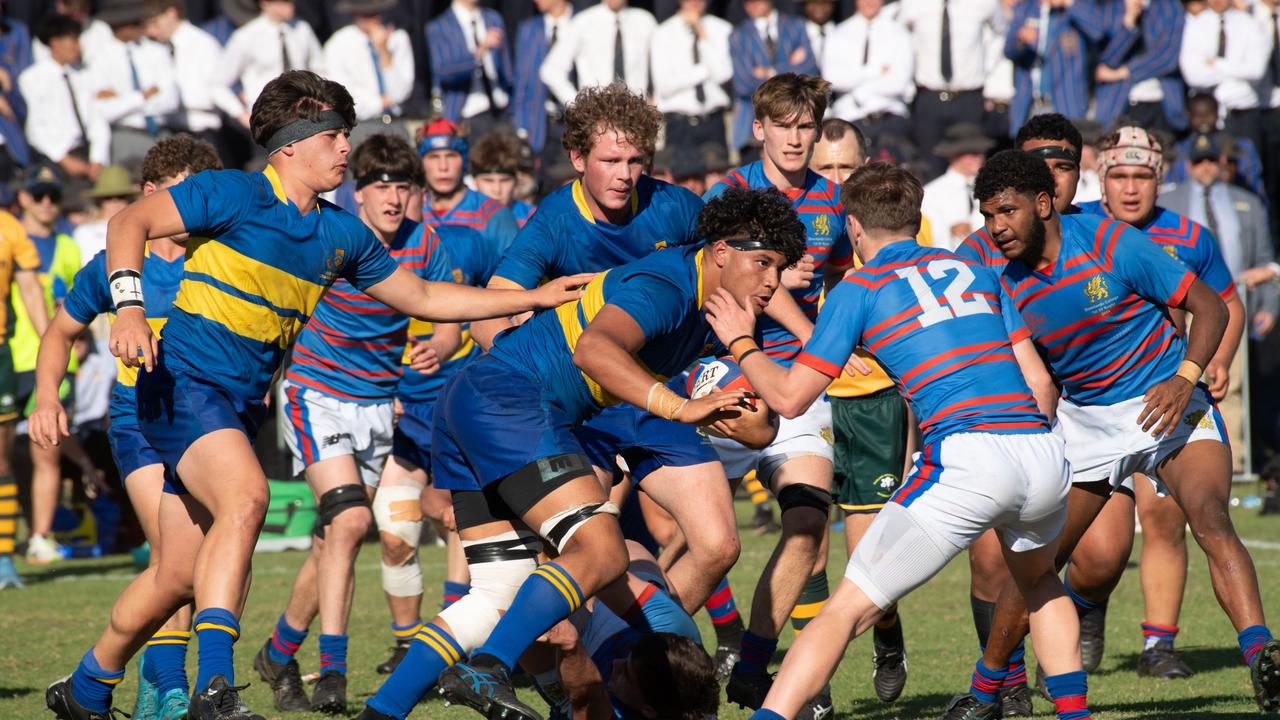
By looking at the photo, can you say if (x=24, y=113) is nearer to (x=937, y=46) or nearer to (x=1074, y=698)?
(x=937, y=46)

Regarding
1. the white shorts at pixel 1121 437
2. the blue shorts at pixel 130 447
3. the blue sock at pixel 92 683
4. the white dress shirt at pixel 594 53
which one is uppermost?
the white dress shirt at pixel 594 53

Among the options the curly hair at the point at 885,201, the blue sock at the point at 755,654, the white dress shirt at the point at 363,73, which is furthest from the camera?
the white dress shirt at the point at 363,73

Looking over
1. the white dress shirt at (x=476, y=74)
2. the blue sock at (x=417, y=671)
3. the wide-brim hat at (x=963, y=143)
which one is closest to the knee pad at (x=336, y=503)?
the blue sock at (x=417, y=671)

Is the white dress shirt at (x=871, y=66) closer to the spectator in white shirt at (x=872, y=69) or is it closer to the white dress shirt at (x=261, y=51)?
the spectator in white shirt at (x=872, y=69)

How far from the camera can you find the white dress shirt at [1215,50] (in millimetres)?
16234

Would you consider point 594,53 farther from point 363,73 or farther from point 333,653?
point 333,653

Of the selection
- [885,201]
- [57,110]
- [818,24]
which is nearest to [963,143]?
[818,24]

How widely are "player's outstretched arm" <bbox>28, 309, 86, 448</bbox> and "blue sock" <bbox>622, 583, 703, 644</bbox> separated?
7.20 feet

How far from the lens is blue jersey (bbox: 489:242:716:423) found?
5.52 m

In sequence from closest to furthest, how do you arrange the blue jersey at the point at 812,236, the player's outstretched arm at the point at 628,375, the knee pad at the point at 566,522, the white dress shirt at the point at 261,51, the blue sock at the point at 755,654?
1. the player's outstretched arm at the point at 628,375
2. the knee pad at the point at 566,522
3. the blue sock at the point at 755,654
4. the blue jersey at the point at 812,236
5. the white dress shirt at the point at 261,51

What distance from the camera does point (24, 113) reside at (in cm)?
1672

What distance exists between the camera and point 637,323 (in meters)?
5.43

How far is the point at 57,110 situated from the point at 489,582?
40.7 feet

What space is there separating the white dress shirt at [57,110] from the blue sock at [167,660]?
11041 mm
